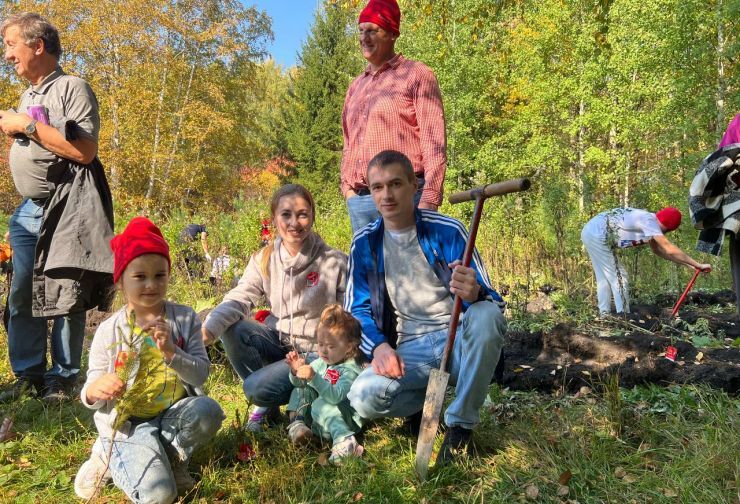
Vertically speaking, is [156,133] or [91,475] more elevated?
[156,133]

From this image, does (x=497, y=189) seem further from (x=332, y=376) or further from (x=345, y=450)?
(x=345, y=450)

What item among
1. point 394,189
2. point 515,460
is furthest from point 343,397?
point 394,189

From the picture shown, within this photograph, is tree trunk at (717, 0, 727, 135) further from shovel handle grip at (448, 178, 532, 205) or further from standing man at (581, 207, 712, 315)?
shovel handle grip at (448, 178, 532, 205)

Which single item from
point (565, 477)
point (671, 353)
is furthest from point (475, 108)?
point (565, 477)

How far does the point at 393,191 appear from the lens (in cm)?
260

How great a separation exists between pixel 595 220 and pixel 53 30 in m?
4.86

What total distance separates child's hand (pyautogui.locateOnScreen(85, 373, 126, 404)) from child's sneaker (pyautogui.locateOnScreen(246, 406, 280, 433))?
954 millimetres

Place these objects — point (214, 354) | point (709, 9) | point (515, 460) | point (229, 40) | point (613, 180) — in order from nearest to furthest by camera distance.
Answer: point (515, 460) < point (214, 354) < point (709, 9) < point (613, 180) < point (229, 40)

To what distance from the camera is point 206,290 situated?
6.12 meters

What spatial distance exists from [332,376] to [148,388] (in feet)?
2.60

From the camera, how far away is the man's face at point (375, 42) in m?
3.53

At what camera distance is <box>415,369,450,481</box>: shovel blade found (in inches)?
89.7

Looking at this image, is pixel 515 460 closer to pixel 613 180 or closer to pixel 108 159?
pixel 613 180

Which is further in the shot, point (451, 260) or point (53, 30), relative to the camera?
point (53, 30)
